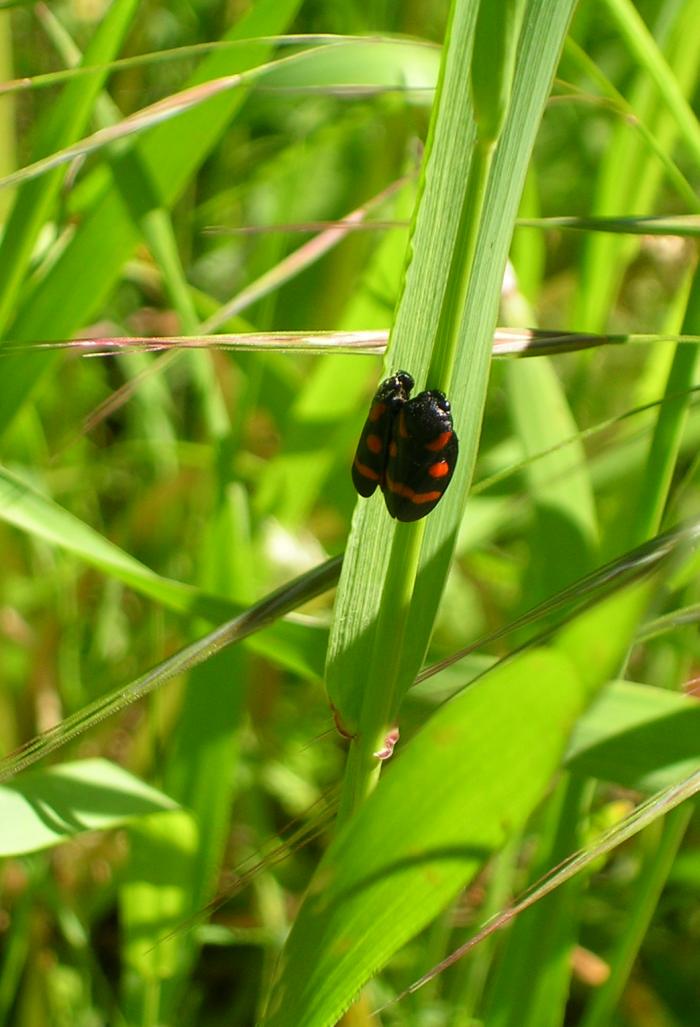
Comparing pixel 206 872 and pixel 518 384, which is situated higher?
pixel 518 384

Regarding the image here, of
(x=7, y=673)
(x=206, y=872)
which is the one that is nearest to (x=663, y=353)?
(x=206, y=872)

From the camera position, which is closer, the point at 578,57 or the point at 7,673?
the point at 578,57

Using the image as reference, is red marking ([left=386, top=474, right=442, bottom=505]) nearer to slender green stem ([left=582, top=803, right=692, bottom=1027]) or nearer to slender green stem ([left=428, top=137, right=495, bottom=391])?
slender green stem ([left=428, top=137, right=495, bottom=391])

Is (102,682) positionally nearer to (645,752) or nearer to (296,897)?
(296,897)

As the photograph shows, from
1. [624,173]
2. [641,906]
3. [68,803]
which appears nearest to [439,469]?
[68,803]

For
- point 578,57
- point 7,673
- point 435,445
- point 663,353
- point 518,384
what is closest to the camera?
point 435,445

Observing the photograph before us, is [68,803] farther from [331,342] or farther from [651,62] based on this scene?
[651,62]
